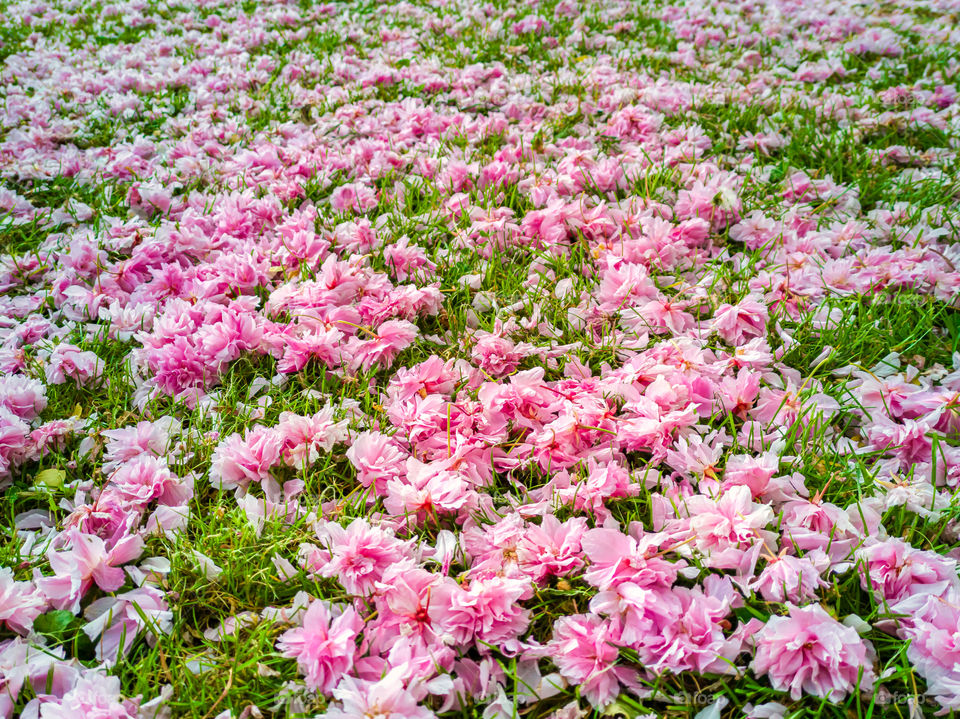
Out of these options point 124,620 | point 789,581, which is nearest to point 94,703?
point 124,620

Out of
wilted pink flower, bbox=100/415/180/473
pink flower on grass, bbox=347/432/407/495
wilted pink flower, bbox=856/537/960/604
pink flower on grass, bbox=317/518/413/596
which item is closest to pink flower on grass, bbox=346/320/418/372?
pink flower on grass, bbox=347/432/407/495

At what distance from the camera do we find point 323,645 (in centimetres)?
119

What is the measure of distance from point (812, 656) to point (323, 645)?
0.89 metres

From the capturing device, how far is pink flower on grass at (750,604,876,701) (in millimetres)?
1119

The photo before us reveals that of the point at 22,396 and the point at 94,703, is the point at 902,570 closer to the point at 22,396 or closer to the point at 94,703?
the point at 94,703

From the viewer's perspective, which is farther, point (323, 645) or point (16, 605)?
point (16, 605)

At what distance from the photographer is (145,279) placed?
238cm

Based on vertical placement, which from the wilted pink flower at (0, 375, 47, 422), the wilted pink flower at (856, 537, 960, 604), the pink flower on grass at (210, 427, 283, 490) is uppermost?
the wilted pink flower at (0, 375, 47, 422)

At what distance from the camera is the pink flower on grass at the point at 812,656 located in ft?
3.67

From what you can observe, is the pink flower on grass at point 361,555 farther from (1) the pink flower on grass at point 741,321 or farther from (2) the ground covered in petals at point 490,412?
(1) the pink flower on grass at point 741,321

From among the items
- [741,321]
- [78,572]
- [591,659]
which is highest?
[741,321]

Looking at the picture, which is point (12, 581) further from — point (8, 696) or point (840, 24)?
point (840, 24)

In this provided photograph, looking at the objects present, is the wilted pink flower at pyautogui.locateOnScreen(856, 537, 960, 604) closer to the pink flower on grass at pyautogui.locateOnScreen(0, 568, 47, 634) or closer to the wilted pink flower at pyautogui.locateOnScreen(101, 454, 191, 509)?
the wilted pink flower at pyautogui.locateOnScreen(101, 454, 191, 509)

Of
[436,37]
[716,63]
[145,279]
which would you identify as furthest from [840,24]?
[145,279]
